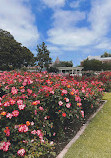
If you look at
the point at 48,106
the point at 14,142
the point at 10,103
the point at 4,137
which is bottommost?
the point at 14,142

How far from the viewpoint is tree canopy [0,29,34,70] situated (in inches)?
1077

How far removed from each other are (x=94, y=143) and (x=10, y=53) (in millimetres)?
28075

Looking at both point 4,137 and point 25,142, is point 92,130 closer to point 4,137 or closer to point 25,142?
point 25,142

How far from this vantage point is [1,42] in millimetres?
27438

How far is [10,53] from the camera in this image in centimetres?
2798

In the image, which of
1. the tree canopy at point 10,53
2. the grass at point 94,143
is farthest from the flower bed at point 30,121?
the tree canopy at point 10,53

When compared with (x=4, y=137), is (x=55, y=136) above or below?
below

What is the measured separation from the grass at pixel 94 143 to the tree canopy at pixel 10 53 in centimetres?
2662

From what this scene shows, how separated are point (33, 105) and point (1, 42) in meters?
28.6

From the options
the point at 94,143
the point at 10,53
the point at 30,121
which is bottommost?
the point at 94,143

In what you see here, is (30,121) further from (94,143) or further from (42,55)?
(42,55)

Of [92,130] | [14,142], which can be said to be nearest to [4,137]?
[14,142]

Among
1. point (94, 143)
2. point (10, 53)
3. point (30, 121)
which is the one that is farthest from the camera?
point (10, 53)

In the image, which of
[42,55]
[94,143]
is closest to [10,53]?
[42,55]
